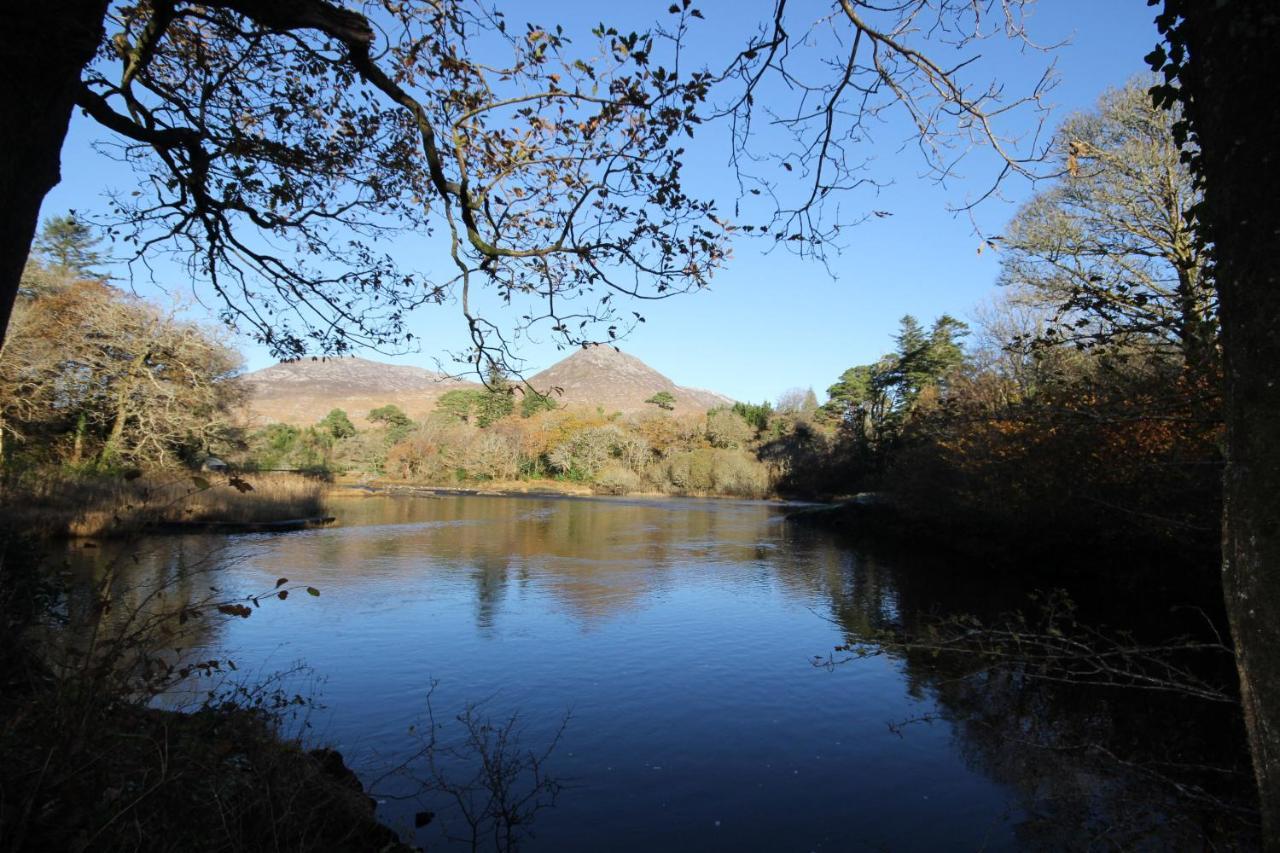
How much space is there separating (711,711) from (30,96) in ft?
26.1

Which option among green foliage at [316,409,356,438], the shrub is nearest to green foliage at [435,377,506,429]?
green foliage at [316,409,356,438]

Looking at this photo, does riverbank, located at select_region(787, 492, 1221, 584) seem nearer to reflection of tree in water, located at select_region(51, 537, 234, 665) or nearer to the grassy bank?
reflection of tree in water, located at select_region(51, 537, 234, 665)

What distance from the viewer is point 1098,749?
385 centimetres

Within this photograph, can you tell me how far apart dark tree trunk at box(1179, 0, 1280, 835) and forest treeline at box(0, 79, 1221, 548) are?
145 centimetres

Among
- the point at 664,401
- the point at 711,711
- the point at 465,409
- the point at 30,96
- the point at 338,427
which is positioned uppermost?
the point at 664,401

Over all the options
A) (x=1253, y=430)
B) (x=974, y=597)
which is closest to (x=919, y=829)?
(x=1253, y=430)

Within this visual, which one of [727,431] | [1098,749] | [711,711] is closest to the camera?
[1098,749]

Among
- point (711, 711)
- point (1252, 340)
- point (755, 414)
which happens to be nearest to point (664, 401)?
point (755, 414)

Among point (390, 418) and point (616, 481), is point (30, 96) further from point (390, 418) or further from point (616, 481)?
point (390, 418)

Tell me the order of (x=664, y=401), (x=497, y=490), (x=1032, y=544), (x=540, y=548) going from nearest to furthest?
(x=1032, y=544), (x=540, y=548), (x=497, y=490), (x=664, y=401)

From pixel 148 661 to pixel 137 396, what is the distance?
1160 inches

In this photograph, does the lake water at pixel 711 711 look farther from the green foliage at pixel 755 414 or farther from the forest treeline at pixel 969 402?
the green foliage at pixel 755 414

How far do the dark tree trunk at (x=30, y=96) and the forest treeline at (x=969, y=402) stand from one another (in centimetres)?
177

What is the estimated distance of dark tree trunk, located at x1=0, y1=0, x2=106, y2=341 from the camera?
1.92 m
